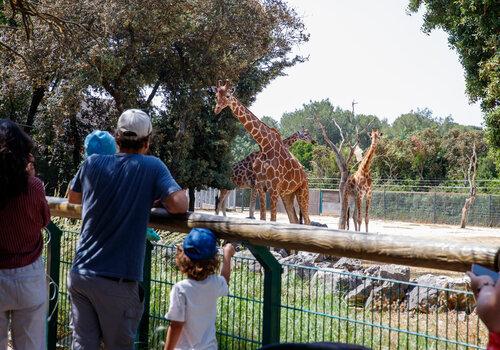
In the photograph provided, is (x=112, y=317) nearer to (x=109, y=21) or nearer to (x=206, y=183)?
(x=109, y=21)

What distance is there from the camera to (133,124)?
10.1 feet

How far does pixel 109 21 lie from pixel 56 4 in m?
1.50

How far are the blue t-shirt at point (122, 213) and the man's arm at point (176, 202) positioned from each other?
0.02 metres

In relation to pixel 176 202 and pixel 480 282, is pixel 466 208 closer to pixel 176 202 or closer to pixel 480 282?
pixel 176 202

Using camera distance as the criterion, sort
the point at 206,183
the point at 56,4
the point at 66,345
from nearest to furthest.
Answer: the point at 66,345 → the point at 56,4 → the point at 206,183

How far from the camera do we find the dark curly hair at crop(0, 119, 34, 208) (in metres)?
3.01

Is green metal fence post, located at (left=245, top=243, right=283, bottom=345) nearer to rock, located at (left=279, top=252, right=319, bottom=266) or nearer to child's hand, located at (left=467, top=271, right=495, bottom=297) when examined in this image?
child's hand, located at (left=467, top=271, right=495, bottom=297)

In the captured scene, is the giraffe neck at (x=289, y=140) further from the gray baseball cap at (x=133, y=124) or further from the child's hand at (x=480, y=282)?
the child's hand at (x=480, y=282)

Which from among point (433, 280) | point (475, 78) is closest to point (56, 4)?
point (475, 78)

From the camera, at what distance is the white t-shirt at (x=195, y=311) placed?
114 inches

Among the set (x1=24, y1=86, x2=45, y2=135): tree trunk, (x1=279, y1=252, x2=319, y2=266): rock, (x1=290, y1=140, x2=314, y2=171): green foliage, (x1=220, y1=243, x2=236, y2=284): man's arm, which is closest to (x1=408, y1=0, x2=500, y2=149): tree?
(x1=279, y1=252, x2=319, y2=266): rock

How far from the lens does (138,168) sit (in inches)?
119

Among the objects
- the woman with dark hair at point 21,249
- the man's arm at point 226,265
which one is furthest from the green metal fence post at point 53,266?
the man's arm at point 226,265

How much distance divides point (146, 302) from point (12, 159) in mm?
1428
